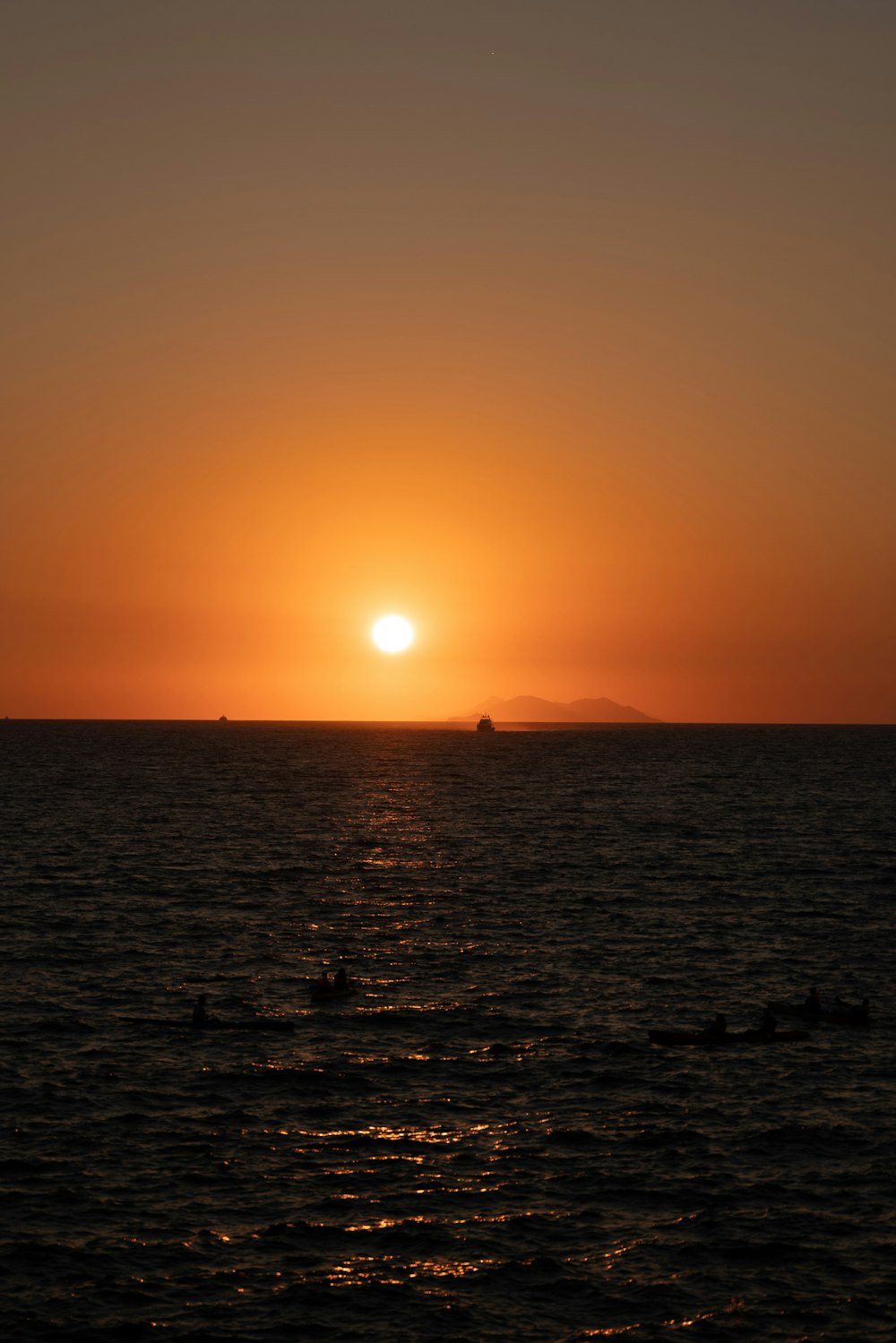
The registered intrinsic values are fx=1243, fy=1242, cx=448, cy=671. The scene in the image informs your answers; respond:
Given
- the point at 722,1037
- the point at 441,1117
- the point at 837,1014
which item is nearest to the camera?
the point at 441,1117

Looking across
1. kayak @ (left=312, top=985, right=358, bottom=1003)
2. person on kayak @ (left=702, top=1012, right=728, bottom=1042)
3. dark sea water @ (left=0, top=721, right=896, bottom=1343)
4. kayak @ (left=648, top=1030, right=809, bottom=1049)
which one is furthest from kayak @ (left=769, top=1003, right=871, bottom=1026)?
kayak @ (left=312, top=985, right=358, bottom=1003)

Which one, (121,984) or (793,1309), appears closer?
(793,1309)

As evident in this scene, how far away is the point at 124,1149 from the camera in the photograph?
1345 inches

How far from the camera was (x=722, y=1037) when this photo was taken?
45031 millimetres

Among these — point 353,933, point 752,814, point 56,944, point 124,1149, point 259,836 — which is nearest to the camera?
point 124,1149

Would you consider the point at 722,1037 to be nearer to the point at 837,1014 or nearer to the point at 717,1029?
the point at 717,1029

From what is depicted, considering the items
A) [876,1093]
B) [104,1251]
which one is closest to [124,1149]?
[104,1251]

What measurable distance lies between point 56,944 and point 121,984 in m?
9.55

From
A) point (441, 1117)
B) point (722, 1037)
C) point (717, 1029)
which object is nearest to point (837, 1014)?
point (722, 1037)

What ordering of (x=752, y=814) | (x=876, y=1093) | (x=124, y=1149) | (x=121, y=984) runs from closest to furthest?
(x=124, y=1149) → (x=876, y=1093) → (x=121, y=984) → (x=752, y=814)

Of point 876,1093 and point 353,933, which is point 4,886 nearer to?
point 353,933

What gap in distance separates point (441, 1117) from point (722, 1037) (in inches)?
512

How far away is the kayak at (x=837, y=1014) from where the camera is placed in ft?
156

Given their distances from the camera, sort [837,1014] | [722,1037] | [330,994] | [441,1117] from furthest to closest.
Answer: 1. [330,994]
2. [837,1014]
3. [722,1037]
4. [441,1117]
